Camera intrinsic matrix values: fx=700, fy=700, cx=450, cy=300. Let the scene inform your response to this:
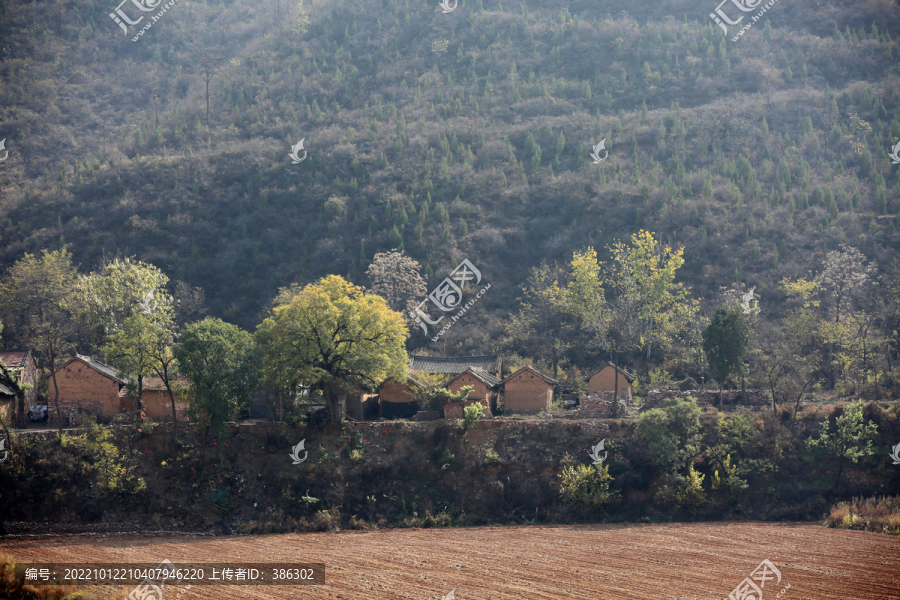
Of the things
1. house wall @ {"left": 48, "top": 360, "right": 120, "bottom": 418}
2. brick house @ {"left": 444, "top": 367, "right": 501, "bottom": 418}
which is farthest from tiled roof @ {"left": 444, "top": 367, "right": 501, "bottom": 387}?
house wall @ {"left": 48, "top": 360, "right": 120, "bottom": 418}

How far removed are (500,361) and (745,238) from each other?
35.1 m

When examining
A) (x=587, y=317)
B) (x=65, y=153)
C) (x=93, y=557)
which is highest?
(x=65, y=153)

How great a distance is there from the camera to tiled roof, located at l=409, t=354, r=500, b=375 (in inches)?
2040

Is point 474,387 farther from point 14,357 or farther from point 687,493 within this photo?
point 14,357

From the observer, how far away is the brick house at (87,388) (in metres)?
47.1

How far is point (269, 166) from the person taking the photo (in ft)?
307

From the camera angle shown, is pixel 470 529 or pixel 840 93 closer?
pixel 470 529

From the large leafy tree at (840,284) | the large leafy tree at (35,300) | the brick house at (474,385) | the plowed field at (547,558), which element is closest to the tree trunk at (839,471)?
the plowed field at (547,558)

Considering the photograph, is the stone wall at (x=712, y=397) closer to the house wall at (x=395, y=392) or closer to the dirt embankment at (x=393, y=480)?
the dirt embankment at (x=393, y=480)

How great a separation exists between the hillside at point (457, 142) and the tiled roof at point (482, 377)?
15.0 m

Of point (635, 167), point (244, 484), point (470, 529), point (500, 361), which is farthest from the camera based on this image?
point (635, 167)

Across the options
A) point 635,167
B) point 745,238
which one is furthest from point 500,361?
point 635,167

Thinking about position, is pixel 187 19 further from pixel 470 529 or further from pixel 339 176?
pixel 470 529

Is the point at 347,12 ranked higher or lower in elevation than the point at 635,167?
higher
